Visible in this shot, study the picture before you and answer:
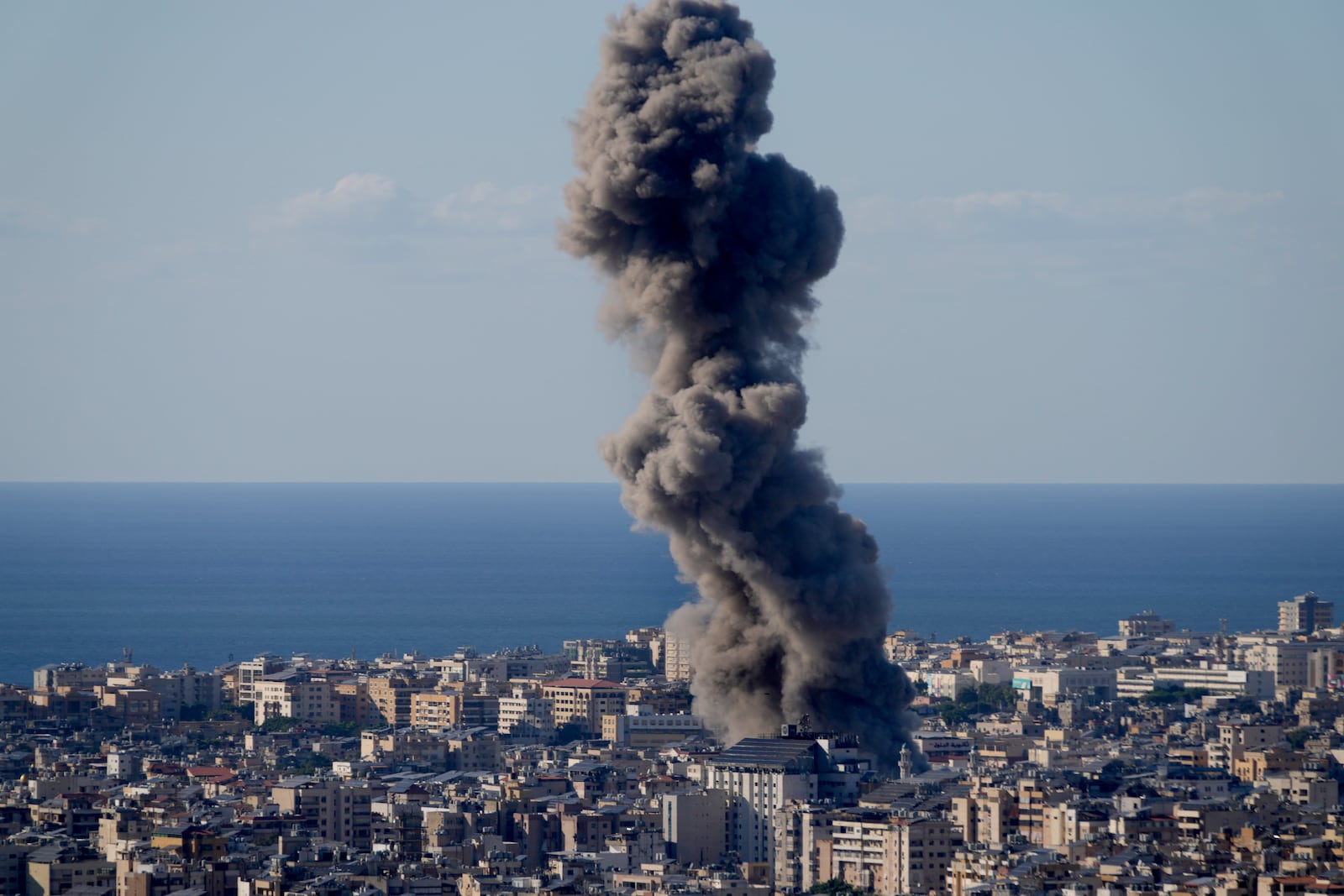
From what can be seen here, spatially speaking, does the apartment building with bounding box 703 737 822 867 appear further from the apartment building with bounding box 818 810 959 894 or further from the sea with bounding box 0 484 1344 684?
the sea with bounding box 0 484 1344 684

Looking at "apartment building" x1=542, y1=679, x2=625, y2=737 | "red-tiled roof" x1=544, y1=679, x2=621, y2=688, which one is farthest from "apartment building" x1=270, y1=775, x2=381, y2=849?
"red-tiled roof" x1=544, y1=679, x2=621, y2=688

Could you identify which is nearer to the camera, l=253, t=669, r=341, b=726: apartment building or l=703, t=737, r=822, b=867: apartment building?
l=703, t=737, r=822, b=867: apartment building

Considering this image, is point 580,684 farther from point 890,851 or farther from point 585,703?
point 890,851

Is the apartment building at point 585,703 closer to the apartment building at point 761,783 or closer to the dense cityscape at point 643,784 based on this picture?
the dense cityscape at point 643,784

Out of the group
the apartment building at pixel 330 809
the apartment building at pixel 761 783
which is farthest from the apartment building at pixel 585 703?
the apartment building at pixel 761 783

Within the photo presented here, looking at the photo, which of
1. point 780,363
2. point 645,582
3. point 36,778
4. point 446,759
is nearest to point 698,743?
point 446,759
